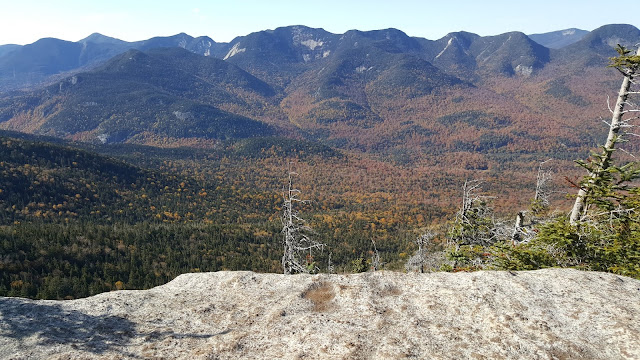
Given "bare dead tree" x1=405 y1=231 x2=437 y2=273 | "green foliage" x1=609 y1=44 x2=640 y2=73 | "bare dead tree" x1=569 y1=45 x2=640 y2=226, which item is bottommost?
"bare dead tree" x1=405 y1=231 x2=437 y2=273

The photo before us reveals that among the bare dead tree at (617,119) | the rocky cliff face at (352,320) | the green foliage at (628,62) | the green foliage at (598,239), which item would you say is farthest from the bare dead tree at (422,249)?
the green foliage at (628,62)

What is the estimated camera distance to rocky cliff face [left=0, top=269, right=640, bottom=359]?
6836 mm

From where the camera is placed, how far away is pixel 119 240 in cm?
7388

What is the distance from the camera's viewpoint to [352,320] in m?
8.03

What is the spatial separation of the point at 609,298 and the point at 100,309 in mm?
13221

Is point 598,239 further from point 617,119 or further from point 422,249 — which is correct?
point 422,249

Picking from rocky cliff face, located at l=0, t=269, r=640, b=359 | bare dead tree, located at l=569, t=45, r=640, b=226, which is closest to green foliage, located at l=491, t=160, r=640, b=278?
bare dead tree, located at l=569, t=45, r=640, b=226

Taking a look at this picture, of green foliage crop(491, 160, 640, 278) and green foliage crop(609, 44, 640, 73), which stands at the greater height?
green foliage crop(609, 44, 640, 73)

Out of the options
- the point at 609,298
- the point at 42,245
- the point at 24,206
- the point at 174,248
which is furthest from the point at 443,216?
the point at 24,206

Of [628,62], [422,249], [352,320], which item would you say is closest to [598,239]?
[628,62]

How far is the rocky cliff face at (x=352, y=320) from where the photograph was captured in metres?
6.84

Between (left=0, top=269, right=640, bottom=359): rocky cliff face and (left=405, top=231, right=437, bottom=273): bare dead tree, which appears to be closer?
(left=0, top=269, right=640, bottom=359): rocky cliff face

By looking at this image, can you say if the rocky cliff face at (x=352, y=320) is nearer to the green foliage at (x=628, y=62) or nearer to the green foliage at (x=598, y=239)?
the green foliage at (x=598, y=239)

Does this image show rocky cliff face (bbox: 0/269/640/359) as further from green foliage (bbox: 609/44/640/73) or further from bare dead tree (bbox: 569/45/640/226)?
green foliage (bbox: 609/44/640/73)
